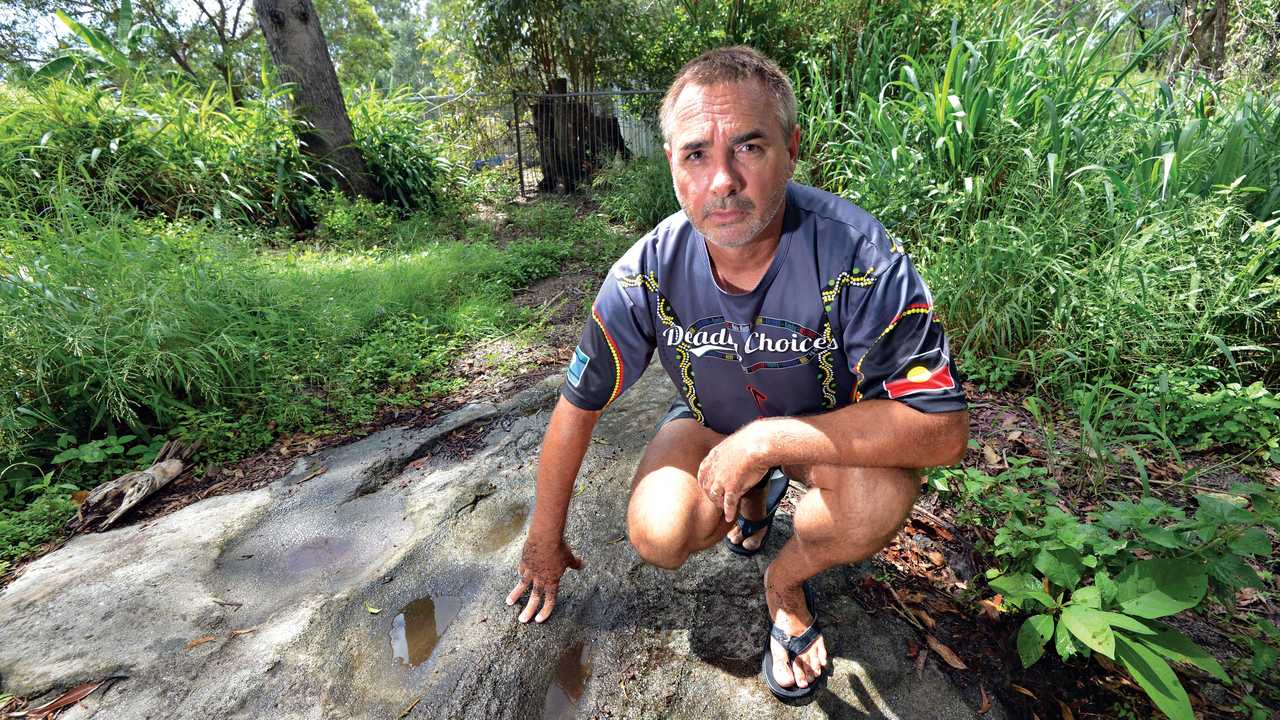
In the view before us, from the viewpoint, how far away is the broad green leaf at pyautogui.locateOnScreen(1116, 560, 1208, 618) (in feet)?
3.86

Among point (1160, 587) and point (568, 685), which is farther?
point (568, 685)

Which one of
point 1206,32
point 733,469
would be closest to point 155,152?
point 733,469

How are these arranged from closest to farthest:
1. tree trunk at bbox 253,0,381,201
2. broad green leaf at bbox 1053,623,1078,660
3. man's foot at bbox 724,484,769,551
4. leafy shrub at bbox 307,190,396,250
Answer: broad green leaf at bbox 1053,623,1078,660
man's foot at bbox 724,484,769,551
leafy shrub at bbox 307,190,396,250
tree trunk at bbox 253,0,381,201

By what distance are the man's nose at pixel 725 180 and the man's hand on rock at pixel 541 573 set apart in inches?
39.8

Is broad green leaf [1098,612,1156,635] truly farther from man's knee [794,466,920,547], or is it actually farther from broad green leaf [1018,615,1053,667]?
man's knee [794,466,920,547]

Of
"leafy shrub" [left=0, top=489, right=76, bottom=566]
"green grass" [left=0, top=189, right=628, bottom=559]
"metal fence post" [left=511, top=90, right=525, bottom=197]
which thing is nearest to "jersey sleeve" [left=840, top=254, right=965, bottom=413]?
"green grass" [left=0, top=189, right=628, bottom=559]

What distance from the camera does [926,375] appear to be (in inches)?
50.7

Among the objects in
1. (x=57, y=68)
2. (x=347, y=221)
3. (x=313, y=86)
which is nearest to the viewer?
(x=57, y=68)

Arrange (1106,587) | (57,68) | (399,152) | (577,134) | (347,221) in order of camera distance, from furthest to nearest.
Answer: (577,134) → (399,152) → (347,221) → (57,68) → (1106,587)

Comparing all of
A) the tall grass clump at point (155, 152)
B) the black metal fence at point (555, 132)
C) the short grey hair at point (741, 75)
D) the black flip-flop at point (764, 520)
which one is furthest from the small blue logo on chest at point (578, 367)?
the black metal fence at point (555, 132)

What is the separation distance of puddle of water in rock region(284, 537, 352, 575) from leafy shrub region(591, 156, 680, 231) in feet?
13.4

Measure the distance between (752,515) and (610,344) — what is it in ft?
2.44

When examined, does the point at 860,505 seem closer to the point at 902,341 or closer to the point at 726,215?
the point at 902,341

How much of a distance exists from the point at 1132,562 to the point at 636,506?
3.93ft
